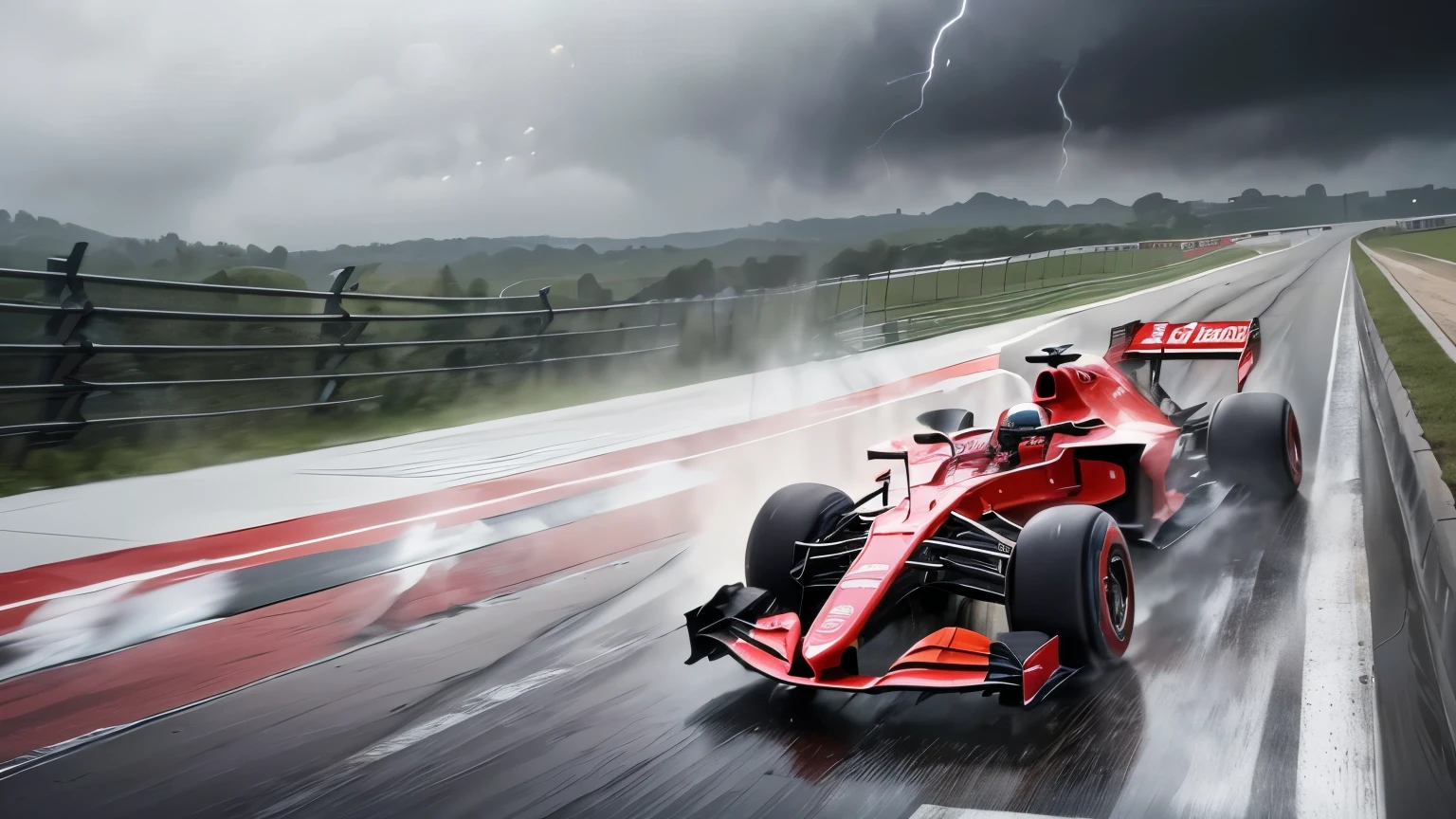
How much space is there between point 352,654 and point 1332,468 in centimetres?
700

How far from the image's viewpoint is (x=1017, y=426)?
16.7ft

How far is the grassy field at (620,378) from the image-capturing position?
8742 millimetres

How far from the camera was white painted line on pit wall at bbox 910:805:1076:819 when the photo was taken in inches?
110

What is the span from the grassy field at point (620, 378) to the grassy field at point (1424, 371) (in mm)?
5963

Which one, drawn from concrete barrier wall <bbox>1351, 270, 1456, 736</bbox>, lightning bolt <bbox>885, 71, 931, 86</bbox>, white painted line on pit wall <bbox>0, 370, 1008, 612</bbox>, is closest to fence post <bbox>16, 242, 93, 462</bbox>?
white painted line on pit wall <bbox>0, 370, 1008, 612</bbox>

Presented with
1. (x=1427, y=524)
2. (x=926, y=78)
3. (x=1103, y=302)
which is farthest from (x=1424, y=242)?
(x=1427, y=524)

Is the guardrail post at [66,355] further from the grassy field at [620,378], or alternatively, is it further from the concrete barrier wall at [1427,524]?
the concrete barrier wall at [1427,524]

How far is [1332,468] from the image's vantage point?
7.33 meters

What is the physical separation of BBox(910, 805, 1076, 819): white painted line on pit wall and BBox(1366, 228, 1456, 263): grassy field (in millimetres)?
14551

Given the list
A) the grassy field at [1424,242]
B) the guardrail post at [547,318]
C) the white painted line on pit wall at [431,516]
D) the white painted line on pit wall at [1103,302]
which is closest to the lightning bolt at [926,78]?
the white painted line on pit wall at [1103,302]

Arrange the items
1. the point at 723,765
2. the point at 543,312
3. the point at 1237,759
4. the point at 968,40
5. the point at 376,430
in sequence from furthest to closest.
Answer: the point at 968,40, the point at 543,312, the point at 376,430, the point at 723,765, the point at 1237,759

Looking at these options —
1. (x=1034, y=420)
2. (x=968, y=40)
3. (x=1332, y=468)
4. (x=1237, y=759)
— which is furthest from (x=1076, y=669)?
(x=968, y=40)

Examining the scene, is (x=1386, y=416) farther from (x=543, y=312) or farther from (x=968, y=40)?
(x=968, y=40)

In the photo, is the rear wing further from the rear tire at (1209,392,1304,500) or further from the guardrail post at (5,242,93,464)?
the guardrail post at (5,242,93,464)
